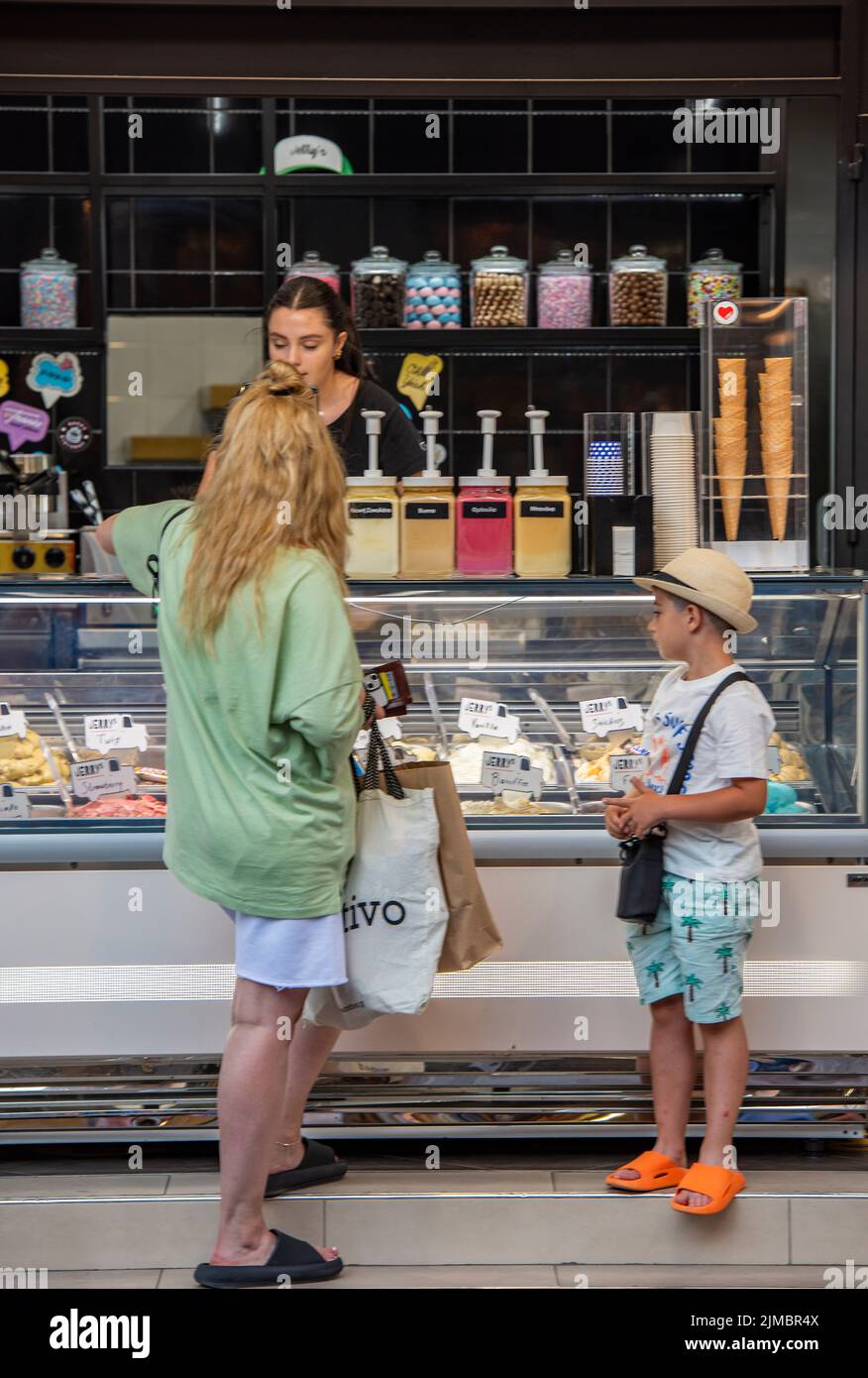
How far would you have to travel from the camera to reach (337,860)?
260 centimetres

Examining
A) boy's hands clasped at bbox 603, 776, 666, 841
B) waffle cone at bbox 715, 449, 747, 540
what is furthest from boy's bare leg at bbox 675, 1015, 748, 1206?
waffle cone at bbox 715, 449, 747, 540

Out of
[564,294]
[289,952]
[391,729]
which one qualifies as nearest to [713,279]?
[564,294]

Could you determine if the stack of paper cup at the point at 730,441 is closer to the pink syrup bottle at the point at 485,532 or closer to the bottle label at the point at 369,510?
the pink syrup bottle at the point at 485,532

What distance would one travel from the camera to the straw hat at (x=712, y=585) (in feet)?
9.34

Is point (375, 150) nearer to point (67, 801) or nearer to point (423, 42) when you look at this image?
point (423, 42)

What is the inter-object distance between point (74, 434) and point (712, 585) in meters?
3.35

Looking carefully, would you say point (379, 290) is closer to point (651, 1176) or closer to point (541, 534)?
point (541, 534)

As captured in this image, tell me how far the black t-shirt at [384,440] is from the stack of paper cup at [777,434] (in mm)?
744

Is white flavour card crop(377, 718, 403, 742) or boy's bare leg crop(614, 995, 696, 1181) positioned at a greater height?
white flavour card crop(377, 718, 403, 742)

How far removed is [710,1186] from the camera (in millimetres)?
2871

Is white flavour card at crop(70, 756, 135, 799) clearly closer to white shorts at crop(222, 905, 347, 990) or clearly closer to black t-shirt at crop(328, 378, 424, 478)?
white shorts at crop(222, 905, 347, 990)

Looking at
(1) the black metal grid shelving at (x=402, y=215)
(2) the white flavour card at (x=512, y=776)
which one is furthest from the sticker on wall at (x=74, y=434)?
(2) the white flavour card at (x=512, y=776)

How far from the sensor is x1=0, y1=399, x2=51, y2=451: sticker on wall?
5.60 m

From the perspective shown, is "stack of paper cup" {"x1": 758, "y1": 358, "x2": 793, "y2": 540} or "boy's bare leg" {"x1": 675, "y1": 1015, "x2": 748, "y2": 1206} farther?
"stack of paper cup" {"x1": 758, "y1": 358, "x2": 793, "y2": 540}
